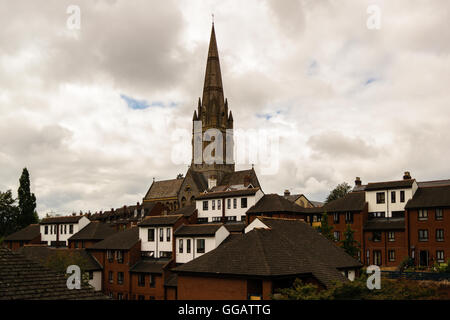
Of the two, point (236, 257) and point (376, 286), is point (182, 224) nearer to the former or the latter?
point (236, 257)

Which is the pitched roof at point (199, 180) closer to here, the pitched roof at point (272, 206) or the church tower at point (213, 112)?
the church tower at point (213, 112)

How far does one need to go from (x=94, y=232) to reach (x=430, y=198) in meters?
54.4

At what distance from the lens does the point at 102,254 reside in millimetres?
71125

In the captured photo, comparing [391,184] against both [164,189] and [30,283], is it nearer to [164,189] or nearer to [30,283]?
[30,283]

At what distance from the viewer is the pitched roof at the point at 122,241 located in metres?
67.9

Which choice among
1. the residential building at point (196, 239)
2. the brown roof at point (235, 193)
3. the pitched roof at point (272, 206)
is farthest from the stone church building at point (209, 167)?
the residential building at point (196, 239)

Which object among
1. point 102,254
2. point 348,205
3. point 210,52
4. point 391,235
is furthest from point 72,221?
point 210,52

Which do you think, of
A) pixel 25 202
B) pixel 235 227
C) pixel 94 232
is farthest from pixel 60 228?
pixel 235 227

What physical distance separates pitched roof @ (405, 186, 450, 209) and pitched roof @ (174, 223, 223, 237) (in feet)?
87.4

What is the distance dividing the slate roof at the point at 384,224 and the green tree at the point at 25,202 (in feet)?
259

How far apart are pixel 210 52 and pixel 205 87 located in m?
11.8

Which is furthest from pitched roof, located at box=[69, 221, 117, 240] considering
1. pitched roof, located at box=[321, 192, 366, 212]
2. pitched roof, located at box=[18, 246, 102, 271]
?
pitched roof, located at box=[321, 192, 366, 212]

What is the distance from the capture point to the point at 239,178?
124250 millimetres

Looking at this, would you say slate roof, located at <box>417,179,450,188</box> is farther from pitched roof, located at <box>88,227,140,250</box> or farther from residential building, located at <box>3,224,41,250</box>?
residential building, located at <box>3,224,41,250</box>
